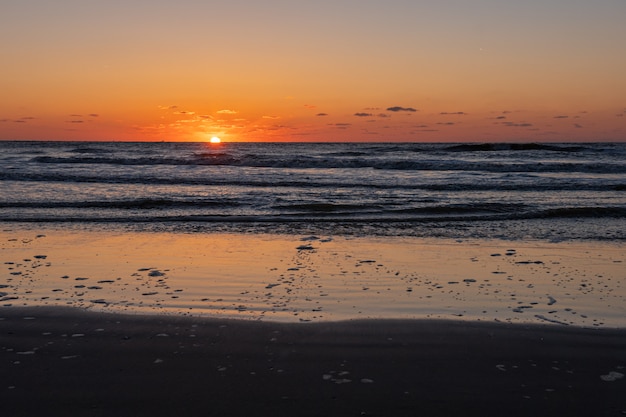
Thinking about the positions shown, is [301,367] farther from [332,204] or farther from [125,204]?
[125,204]

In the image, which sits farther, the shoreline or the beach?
the shoreline

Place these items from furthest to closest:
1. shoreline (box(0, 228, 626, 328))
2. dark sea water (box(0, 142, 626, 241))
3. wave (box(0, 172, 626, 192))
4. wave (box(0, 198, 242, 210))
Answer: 1. wave (box(0, 172, 626, 192))
2. wave (box(0, 198, 242, 210))
3. dark sea water (box(0, 142, 626, 241))
4. shoreline (box(0, 228, 626, 328))

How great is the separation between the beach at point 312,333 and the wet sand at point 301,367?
0.02m

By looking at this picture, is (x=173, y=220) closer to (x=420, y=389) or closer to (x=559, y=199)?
(x=420, y=389)

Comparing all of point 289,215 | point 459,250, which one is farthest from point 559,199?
point 459,250

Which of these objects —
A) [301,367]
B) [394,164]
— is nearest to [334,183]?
[394,164]

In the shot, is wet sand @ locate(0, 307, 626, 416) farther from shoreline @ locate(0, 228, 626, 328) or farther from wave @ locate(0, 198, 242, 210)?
wave @ locate(0, 198, 242, 210)

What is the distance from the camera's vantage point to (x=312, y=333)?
569 cm

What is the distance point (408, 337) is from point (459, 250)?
497 centimetres

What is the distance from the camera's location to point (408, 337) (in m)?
5.61

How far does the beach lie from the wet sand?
2 cm

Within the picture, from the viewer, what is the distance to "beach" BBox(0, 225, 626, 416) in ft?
14.1

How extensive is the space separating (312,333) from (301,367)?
2.68 ft

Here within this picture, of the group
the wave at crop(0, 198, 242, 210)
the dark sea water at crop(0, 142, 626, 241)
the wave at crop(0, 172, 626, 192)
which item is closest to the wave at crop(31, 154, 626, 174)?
the dark sea water at crop(0, 142, 626, 241)
